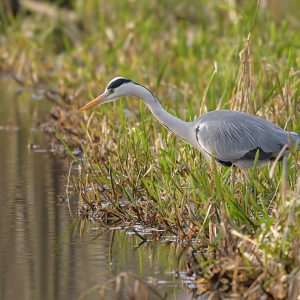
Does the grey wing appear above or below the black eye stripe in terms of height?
below

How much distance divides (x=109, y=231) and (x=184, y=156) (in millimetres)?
1198

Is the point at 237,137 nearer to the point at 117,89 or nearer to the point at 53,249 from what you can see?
the point at 117,89

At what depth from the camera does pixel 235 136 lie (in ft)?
19.4

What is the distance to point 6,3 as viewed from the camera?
1590cm

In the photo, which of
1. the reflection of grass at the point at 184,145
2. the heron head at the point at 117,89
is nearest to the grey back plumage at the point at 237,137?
the reflection of grass at the point at 184,145

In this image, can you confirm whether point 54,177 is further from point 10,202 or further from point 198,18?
point 198,18

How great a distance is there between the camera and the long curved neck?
6000 mm

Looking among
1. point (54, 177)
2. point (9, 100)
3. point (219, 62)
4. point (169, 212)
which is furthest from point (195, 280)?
point (9, 100)

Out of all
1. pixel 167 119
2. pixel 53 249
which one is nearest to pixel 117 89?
pixel 167 119

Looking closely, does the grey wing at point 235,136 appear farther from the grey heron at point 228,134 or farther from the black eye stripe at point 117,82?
the black eye stripe at point 117,82

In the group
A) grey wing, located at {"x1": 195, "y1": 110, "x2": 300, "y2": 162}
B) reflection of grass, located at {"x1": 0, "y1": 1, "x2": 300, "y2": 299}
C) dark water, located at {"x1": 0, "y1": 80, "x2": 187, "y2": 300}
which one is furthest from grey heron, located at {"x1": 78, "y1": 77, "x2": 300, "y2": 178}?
dark water, located at {"x1": 0, "y1": 80, "x2": 187, "y2": 300}

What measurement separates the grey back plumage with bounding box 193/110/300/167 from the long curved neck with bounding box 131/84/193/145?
9cm

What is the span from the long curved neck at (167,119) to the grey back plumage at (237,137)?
90mm

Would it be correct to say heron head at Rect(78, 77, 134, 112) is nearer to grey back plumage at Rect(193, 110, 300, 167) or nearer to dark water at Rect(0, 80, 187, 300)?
grey back plumage at Rect(193, 110, 300, 167)
